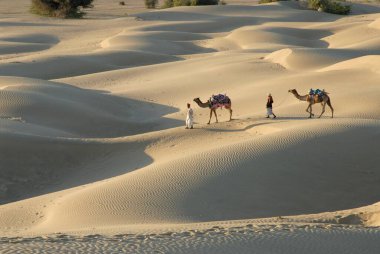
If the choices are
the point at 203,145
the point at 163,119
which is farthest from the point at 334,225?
the point at 163,119

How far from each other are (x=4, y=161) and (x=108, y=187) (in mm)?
3766

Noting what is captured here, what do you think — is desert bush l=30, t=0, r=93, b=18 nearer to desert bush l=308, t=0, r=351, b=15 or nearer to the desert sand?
desert bush l=308, t=0, r=351, b=15

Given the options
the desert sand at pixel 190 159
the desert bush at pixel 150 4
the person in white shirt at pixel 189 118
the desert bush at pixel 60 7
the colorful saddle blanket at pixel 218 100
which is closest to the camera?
the desert sand at pixel 190 159

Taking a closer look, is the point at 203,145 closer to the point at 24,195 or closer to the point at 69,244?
the point at 24,195

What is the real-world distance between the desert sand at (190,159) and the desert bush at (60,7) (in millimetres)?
22795

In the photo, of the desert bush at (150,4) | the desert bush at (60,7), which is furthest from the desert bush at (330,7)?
the desert bush at (60,7)

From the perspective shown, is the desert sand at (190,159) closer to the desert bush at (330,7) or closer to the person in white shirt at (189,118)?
the person in white shirt at (189,118)

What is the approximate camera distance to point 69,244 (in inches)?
331

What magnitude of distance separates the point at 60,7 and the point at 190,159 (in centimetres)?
4364

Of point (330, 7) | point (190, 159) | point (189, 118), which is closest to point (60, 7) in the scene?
point (330, 7)

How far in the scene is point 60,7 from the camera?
55.5 metres

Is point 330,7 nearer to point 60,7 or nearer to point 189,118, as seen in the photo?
point 60,7

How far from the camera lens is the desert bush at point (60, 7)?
5528 centimetres

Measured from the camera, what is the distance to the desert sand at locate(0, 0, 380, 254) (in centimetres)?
934
